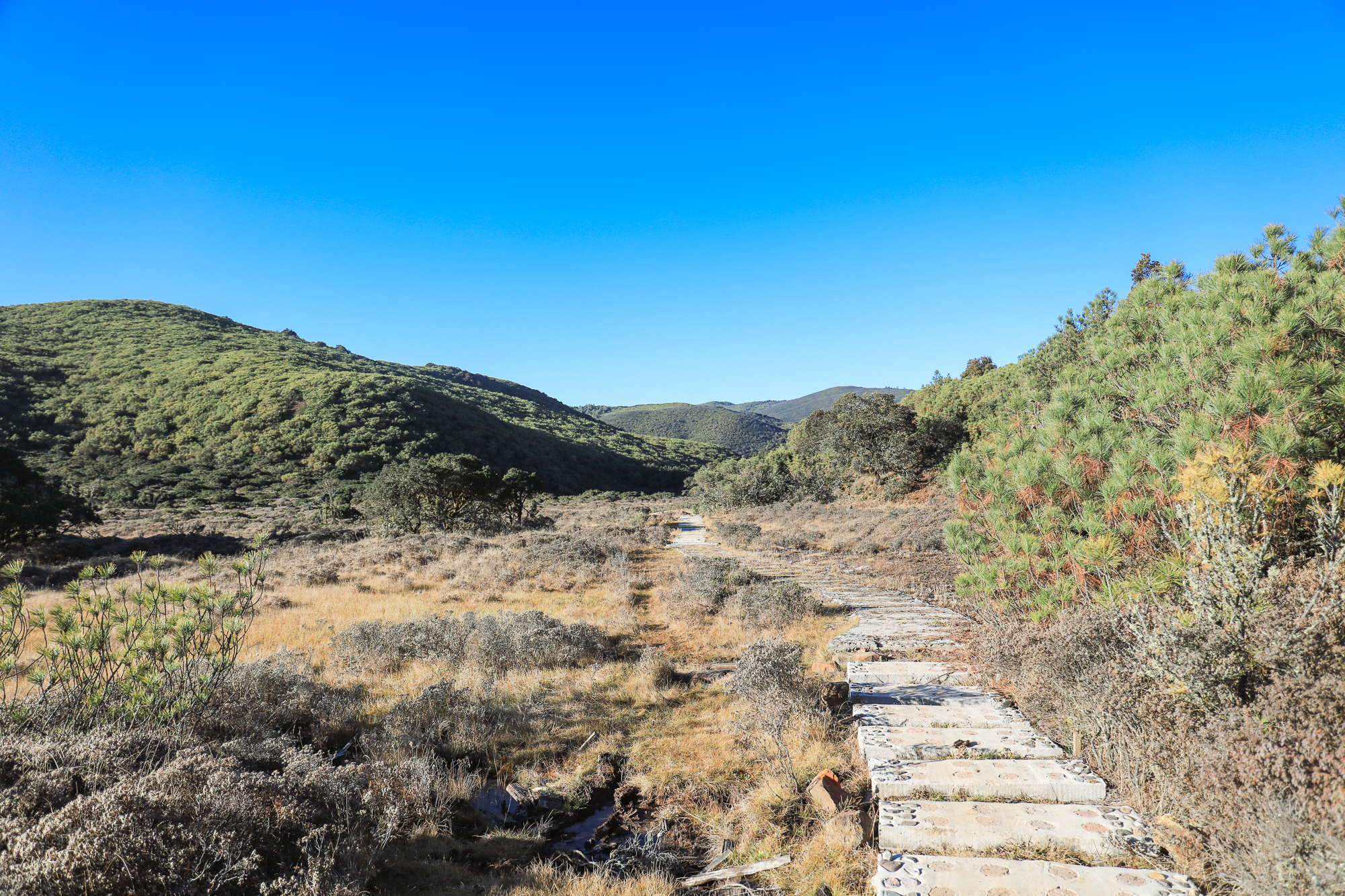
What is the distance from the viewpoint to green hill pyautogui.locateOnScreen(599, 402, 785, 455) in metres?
129

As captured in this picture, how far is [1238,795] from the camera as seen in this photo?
8.84 feet

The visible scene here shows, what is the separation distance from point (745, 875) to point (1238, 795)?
2.67m

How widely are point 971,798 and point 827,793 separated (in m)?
0.94

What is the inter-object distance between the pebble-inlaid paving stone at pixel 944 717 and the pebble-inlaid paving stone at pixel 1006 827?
1.19 m

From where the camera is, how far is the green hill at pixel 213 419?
3938 cm

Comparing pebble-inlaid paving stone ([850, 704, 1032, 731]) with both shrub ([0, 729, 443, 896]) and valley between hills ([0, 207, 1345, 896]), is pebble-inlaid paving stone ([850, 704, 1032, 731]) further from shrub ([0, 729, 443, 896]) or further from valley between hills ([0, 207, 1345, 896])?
shrub ([0, 729, 443, 896])

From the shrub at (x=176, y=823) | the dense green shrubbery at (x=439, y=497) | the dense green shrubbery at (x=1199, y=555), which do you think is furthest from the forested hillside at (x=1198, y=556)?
the dense green shrubbery at (x=439, y=497)

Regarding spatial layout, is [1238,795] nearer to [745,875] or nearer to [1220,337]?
[745,875]

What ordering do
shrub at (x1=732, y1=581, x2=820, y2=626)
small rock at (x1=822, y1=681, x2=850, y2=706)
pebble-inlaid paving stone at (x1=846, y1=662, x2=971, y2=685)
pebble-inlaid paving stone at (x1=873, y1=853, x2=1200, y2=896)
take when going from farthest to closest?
1. shrub at (x1=732, y1=581, x2=820, y2=626)
2. pebble-inlaid paving stone at (x1=846, y1=662, x2=971, y2=685)
3. small rock at (x1=822, y1=681, x2=850, y2=706)
4. pebble-inlaid paving stone at (x1=873, y1=853, x2=1200, y2=896)

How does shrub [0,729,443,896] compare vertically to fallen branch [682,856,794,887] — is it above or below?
above

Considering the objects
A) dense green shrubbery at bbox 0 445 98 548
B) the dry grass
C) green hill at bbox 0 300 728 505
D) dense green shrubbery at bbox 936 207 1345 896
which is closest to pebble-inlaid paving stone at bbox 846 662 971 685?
dense green shrubbery at bbox 936 207 1345 896

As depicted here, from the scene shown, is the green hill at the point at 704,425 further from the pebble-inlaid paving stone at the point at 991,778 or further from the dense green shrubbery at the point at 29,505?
the pebble-inlaid paving stone at the point at 991,778

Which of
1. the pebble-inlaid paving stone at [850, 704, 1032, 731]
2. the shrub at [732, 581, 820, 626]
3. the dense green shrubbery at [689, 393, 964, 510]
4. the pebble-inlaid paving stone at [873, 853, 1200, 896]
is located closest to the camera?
the pebble-inlaid paving stone at [873, 853, 1200, 896]

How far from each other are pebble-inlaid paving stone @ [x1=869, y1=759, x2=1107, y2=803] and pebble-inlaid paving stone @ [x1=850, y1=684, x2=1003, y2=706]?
44.1 inches
